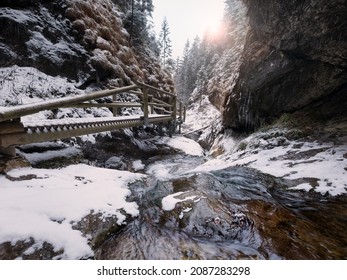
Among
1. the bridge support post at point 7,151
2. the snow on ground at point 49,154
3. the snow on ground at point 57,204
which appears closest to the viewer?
the snow on ground at point 57,204

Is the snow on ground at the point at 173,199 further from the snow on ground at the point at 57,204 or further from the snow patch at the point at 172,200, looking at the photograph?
the snow on ground at the point at 57,204

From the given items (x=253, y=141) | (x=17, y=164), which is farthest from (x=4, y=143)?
(x=253, y=141)

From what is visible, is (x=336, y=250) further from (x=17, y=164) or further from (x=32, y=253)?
(x=17, y=164)

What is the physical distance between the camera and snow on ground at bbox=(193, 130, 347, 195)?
11.5 feet

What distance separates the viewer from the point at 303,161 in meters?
4.43

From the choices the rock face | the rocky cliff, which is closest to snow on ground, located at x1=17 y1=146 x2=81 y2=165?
the rocky cliff

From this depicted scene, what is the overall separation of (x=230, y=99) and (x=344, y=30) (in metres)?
5.94

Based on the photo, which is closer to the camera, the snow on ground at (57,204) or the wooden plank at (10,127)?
the snow on ground at (57,204)

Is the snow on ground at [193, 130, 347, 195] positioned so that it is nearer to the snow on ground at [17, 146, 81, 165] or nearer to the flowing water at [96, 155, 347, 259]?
the flowing water at [96, 155, 347, 259]

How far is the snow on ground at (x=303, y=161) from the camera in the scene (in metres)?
3.50

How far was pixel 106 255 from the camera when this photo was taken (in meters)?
2.17

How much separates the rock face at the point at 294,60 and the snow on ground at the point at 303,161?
2041mm

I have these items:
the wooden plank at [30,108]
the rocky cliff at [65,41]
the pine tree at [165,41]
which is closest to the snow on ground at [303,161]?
the wooden plank at [30,108]

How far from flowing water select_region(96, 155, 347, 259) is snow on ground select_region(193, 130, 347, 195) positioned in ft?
1.18
